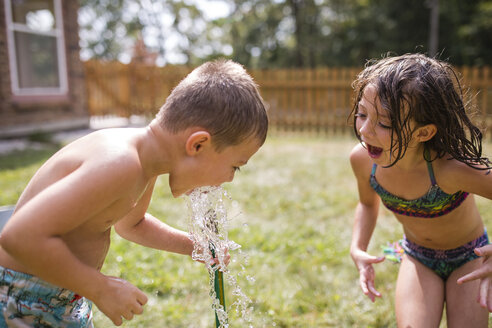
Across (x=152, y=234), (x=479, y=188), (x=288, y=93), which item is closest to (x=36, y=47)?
(x=288, y=93)

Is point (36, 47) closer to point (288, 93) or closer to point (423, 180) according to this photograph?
point (288, 93)

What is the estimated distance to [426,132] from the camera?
1.74 metres

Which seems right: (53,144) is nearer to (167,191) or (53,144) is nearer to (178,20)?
(167,191)

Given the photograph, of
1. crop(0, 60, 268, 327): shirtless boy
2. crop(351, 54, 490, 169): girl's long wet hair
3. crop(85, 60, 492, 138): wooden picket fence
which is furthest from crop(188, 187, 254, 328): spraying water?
crop(85, 60, 492, 138): wooden picket fence

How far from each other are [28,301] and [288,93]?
993 centimetres

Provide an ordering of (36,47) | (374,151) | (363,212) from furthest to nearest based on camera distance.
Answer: (36,47), (363,212), (374,151)

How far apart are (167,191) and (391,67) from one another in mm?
3318

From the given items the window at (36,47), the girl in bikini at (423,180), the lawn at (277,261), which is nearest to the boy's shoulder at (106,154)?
the lawn at (277,261)

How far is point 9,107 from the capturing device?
24.4ft

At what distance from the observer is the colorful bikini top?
6.14ft

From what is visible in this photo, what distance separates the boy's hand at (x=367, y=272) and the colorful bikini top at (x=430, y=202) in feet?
0.93

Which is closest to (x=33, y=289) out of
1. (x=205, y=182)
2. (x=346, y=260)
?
(x=205, y=182)

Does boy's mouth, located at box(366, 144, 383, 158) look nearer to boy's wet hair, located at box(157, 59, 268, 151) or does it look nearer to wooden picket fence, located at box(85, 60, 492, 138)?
boy's wet hair, located at box(157, 59, 268, 151)

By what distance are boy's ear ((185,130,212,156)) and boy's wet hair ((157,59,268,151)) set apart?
0.03m
